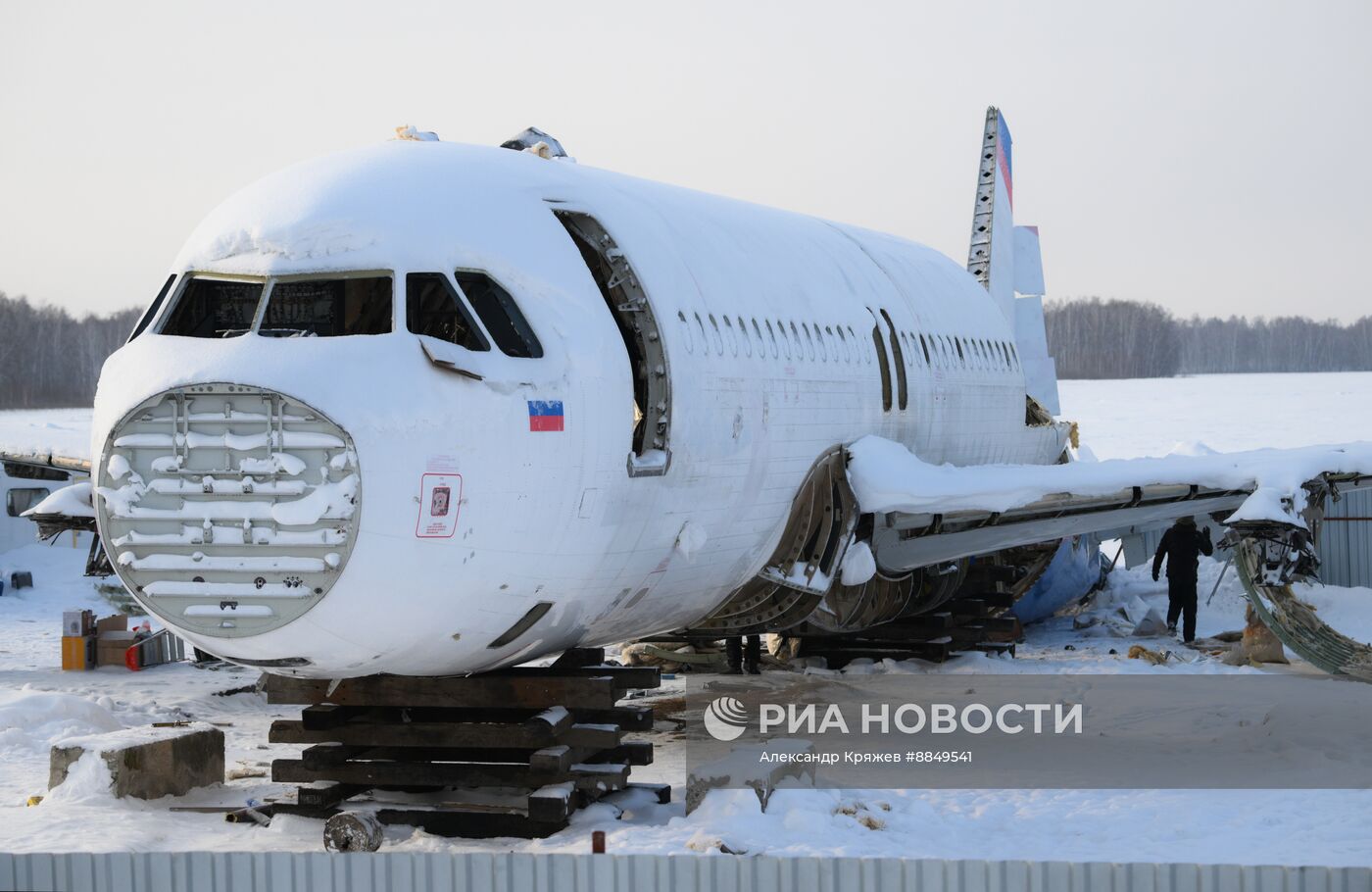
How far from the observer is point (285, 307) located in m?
10.6

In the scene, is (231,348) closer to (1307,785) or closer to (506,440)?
(506,440)

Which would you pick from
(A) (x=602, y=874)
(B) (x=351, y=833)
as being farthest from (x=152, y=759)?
(A) (x=602, y=874)

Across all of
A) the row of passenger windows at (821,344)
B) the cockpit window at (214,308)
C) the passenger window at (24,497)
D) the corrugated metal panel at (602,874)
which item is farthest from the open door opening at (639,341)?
the passenger window at (24,497)

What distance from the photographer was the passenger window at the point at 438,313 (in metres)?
10.6

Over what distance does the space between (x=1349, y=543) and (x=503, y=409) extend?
66.3 feet

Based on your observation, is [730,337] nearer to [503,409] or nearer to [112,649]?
[503,409]

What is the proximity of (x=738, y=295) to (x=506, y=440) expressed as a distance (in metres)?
4.00

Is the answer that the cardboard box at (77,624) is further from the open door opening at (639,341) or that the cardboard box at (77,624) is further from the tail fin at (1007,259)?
the tail fin at (1007,259)

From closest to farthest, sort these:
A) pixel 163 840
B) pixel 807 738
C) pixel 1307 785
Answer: pixel 163 840 < pixel 1307 785 < pixel 807 738

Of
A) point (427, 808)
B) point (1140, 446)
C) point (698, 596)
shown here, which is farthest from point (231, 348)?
point (1140, 446)

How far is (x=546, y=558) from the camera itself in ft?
35.6

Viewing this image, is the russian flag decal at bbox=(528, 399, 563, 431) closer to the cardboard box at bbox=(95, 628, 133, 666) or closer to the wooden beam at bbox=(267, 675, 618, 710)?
the wooden beam at bbox=(267, 675, 618, 710)

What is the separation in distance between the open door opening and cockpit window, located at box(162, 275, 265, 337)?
90.9 inches

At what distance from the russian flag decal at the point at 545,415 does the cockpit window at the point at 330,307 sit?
1045 millimetres
